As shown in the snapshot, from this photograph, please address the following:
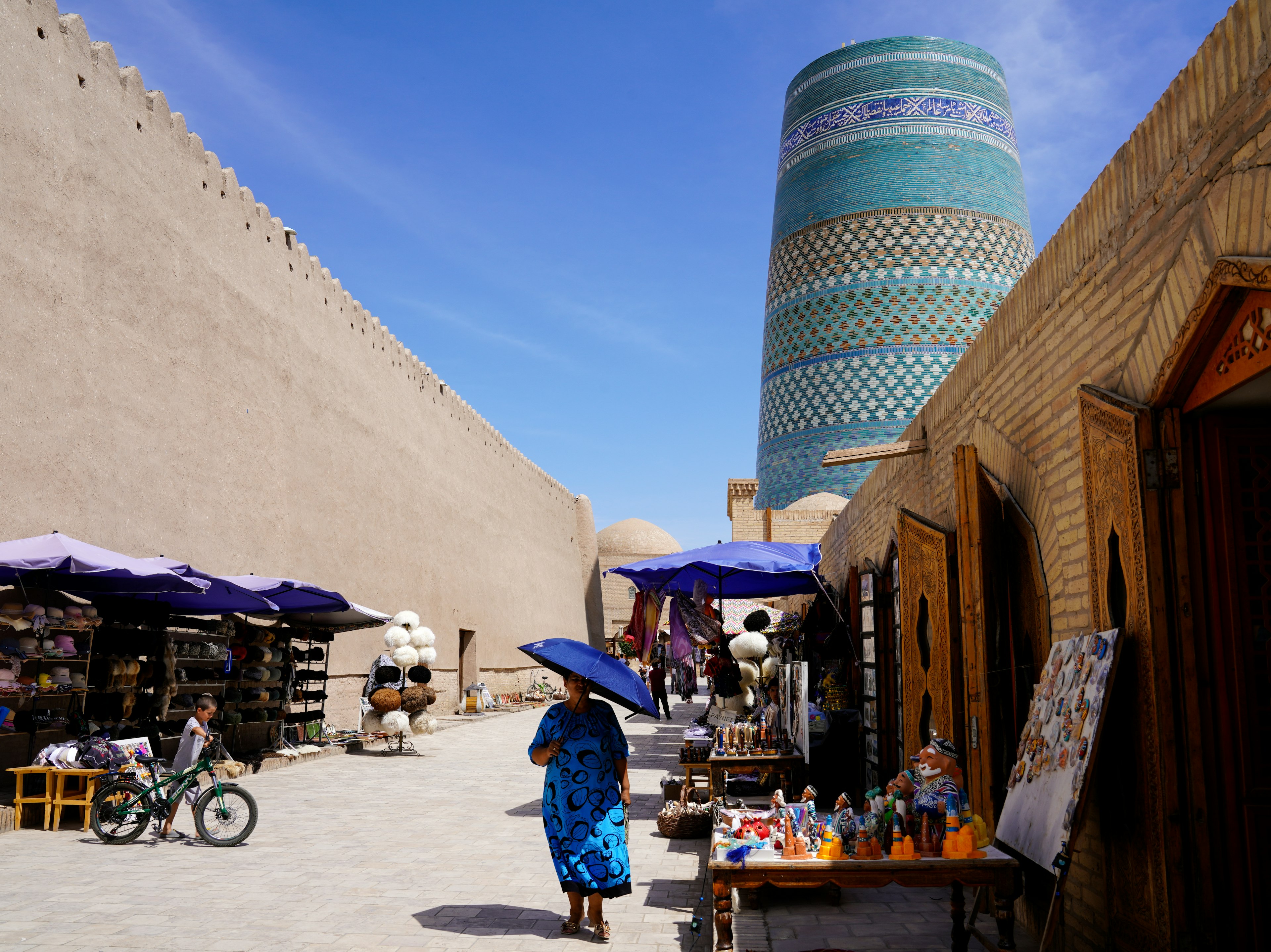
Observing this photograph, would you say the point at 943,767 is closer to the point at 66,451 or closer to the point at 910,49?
the point at 66,451

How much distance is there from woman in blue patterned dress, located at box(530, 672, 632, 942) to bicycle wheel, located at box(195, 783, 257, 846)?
2982 millimetres

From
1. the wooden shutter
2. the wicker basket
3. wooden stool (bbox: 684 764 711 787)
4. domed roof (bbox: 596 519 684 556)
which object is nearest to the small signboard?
wooden stool (bbox: 684 764 711 787)

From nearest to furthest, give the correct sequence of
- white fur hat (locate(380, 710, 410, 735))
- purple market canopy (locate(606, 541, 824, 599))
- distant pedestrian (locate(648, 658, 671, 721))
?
purple market canopy (locate(606, 541, 824, 599))
white fur hat (locate(380, 710, 410, 735))
distant pedestrian (locate(648, 658, 671, 721))

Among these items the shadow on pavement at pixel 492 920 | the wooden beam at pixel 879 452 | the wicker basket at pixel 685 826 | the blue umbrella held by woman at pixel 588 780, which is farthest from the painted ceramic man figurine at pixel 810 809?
the wicker basket at pixel 685 826

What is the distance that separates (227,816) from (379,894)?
195 centimetres

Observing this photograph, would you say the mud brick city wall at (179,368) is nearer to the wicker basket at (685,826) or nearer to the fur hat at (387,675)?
the fur hat at (387,675)

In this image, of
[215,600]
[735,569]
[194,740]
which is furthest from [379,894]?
[215,600]

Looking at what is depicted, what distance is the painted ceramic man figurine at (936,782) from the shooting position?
3.89m

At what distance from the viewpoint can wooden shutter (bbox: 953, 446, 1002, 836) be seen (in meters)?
4.46

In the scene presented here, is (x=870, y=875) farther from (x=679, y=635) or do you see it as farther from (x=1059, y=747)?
(x=679, y=635)

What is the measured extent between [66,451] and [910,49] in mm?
17346

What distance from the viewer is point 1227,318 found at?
2.83m

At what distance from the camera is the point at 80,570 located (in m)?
7.51

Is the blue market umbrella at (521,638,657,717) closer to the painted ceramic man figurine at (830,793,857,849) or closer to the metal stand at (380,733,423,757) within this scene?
the painted ceramic man figurine at (830,793,857,849)
